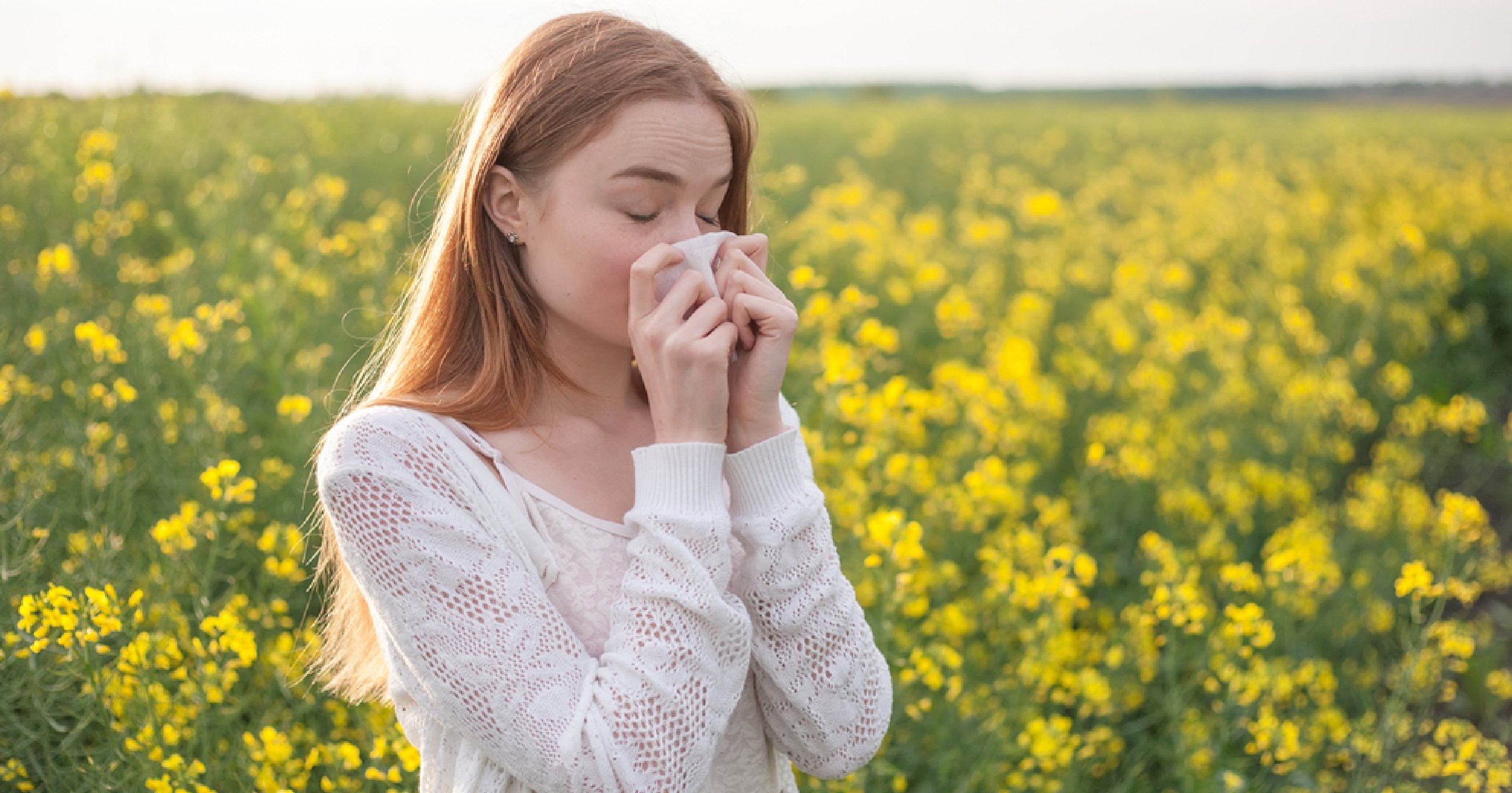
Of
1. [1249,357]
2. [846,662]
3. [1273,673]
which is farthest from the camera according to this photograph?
[1249,357]

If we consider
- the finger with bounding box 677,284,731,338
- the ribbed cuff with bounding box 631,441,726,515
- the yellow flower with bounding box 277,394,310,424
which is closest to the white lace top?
the ribbed cuff with bounding box 631,441,726,515

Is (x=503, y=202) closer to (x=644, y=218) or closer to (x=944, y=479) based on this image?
(x=644, y=218)

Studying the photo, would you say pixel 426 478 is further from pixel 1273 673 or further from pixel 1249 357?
pixel 1249 357

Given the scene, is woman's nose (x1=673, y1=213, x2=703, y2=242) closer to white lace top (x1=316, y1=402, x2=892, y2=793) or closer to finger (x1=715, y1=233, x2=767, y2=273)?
finger (x1=715, y1=233, x2=767, y2=273)

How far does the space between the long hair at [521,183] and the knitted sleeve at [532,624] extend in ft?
0.44

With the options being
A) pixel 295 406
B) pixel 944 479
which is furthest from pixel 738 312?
pixel 944 479

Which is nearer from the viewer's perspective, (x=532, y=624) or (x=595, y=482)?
(x=532, y=624)

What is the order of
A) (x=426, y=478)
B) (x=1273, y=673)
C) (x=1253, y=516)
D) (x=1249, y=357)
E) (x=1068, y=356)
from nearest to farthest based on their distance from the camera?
1. (x=426, y=478)
2. (x=1273, y=673)
3. (x=1253, y=516)
4. (x=1068, y=356)
5. (x=1249, y=357)

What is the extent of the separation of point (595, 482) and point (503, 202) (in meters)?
0.33

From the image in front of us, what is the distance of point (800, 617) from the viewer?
4.19 feet

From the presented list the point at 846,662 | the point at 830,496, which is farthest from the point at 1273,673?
the point at 846,662

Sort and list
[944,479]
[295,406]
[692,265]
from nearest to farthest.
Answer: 1. [692,265]
2. [295,406]
3. [944,479]

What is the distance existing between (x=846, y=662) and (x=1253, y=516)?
9.69 feet

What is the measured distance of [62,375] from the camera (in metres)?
2.86
